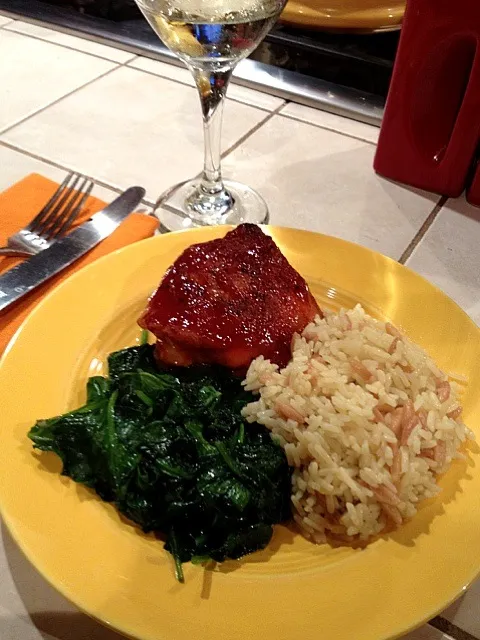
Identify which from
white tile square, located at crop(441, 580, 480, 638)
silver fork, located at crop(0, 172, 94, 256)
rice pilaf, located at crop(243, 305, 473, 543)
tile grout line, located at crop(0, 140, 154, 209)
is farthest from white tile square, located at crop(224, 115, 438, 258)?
white tile square, located at crop(441, 580, 480, 638)

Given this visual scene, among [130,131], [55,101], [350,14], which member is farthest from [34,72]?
[350,14]

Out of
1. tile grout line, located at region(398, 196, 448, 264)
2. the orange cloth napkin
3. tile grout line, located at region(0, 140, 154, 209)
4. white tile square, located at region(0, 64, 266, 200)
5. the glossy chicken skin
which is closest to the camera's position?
the glossy chicken skin

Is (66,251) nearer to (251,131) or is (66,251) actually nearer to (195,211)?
(195,211)

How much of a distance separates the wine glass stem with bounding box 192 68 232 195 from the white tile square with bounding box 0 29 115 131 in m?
0.69

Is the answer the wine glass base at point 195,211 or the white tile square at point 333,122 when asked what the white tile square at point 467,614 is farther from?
the white tile square at point 333,122

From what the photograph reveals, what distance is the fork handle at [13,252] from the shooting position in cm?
127

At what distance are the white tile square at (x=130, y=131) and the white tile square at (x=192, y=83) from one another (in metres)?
0.04

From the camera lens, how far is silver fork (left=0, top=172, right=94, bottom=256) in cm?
130

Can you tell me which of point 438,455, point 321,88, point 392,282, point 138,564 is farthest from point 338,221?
point 138,564

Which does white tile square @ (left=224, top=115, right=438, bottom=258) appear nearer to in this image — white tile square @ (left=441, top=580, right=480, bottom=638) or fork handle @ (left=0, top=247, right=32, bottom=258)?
fork handle @ (left=0, top=247, right=32, bottom=258)

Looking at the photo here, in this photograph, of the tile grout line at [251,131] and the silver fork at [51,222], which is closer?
the silver fork at [51,222]

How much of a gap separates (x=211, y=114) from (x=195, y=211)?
226 millimetres

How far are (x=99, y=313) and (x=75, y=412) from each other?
0.77 ft

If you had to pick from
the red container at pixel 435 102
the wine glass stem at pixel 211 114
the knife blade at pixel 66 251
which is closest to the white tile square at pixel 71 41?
the wine glass stem at pixel 211 114
